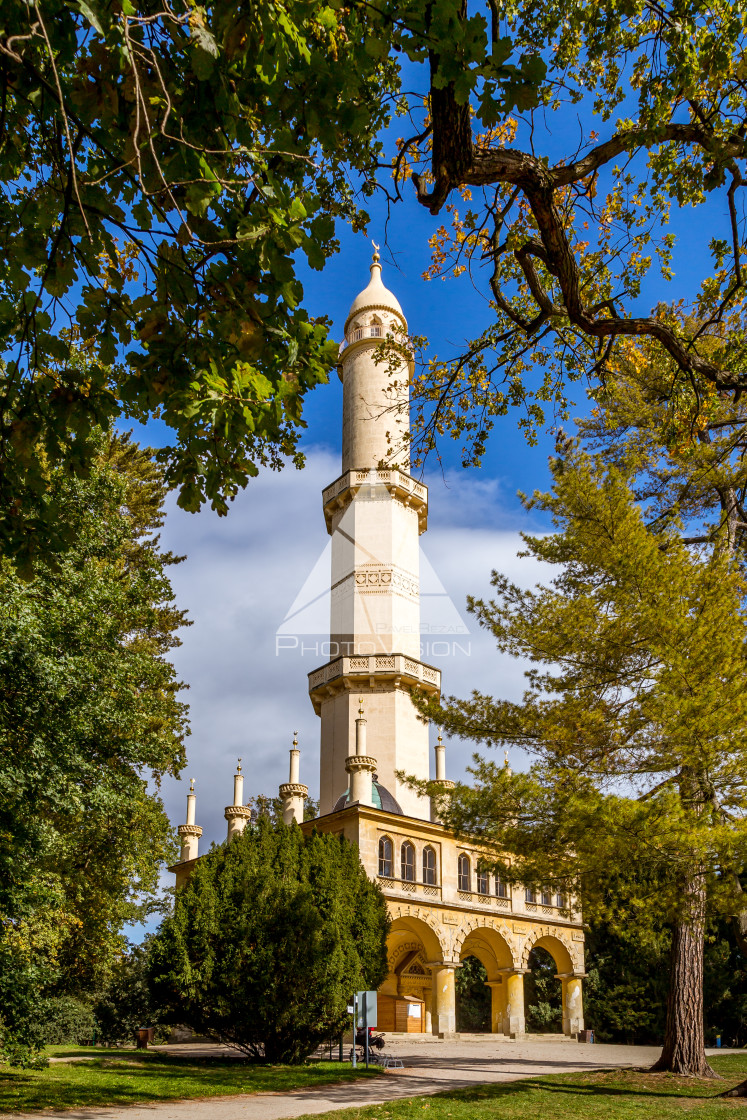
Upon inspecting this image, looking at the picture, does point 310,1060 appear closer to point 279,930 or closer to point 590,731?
point 279,930

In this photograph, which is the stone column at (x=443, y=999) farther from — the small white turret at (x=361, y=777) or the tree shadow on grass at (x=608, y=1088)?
the tree shadow on grass at (x=608, y=1088)

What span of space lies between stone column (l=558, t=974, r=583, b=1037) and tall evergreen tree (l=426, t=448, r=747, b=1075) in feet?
73.1

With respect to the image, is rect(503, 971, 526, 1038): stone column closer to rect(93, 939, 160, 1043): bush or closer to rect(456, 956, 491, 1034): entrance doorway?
rect(456, 956, 491, 1034): entrance doorway

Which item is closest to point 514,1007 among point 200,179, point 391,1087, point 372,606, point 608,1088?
point 372,606

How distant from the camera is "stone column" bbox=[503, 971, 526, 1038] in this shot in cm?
3297

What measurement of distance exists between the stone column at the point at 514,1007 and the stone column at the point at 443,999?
3.82m

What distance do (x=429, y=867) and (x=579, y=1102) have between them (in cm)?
1962

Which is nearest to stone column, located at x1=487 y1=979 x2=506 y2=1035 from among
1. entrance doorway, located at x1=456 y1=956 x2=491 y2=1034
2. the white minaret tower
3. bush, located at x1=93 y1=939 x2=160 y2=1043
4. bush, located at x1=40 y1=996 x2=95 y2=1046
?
the white minaret tower

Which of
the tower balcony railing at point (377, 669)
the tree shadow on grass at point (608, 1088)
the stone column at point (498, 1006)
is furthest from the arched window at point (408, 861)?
the tree shadow on grass at point (608, 1088)

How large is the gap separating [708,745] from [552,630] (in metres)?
3.21

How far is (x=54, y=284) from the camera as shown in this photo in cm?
518

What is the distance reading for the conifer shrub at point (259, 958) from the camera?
1708 centimetres

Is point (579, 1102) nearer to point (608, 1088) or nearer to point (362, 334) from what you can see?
point (608, 1088)

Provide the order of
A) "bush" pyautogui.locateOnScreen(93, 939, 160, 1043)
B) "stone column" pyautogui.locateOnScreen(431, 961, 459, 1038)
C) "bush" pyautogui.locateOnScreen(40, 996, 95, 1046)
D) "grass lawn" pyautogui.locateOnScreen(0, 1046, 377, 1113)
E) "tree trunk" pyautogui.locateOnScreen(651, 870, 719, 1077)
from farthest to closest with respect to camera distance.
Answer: "bush" pyautogui.locateOnScreen(93, 939, 160, 1043)
"stone column" pyautogui.locateOnScreen(431, 961, 459, 1038)
"bush" pyautogui.locateOnScreen(40, 996, 95, 1046)
"tree trunk" pyautogui.locateOnScreen(651, 870, 719, 1077)
"grass lawn" pyautogui.locateOnScreen(0, 1046, 377, 1113)
